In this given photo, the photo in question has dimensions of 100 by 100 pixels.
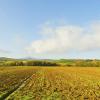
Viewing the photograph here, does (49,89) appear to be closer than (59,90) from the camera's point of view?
No

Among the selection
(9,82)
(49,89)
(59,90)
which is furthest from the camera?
(9,82)

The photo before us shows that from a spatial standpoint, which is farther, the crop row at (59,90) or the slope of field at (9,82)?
the slope of field at (9,82)

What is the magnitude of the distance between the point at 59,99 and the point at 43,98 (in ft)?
3.91

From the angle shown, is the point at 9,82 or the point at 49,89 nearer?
the point at 49,89

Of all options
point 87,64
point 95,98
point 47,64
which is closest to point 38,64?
point 47,64

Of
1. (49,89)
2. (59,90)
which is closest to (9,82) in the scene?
(49,89)

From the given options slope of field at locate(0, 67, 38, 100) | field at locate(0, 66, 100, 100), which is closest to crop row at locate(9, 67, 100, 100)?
field at locate(0, 66, 100, 100)

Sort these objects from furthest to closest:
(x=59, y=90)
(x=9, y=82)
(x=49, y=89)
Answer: (x=9, y=82) → (x=49, y=89) → (x=59, y=90)

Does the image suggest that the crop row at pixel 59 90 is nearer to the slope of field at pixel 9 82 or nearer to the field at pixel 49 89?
the field at pixel 49 89

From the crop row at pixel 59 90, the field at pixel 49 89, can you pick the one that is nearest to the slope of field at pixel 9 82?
the field at pixel 49 89

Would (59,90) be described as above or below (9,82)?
below

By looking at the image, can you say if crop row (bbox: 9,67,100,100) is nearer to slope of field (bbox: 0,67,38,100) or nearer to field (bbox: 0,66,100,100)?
field (bbox: 0,66,100,100)

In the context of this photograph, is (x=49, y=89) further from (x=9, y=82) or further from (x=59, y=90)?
(x=9, y=82)

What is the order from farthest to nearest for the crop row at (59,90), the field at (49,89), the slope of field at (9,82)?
the slope of field at (9,82), the field at (49,89), the crop row at (59,90)
